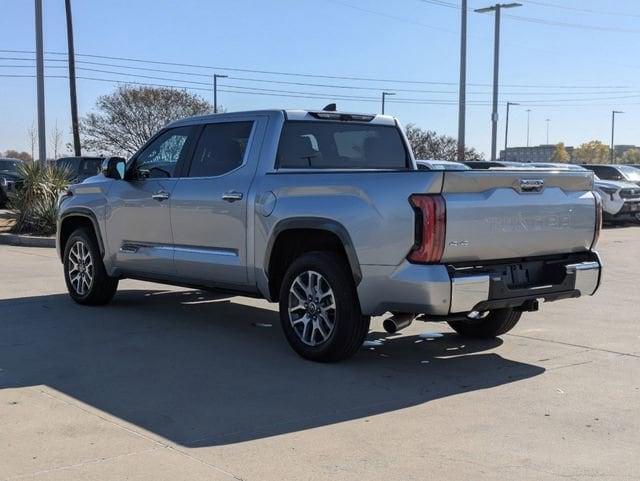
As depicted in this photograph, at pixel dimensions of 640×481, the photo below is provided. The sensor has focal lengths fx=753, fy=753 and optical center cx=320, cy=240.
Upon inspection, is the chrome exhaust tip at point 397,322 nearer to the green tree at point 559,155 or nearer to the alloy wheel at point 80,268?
the alloy wheel at point 80,268

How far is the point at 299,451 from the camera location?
163 inches

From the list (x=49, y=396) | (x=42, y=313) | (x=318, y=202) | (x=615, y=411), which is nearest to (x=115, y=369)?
(x=49, y=396)

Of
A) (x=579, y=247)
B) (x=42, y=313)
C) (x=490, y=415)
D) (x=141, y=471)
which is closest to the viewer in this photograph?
(x=141, y=471)

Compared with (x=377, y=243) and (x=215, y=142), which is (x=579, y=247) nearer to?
(x=377, y=243)

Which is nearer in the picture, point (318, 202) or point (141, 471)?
point (141, 471)

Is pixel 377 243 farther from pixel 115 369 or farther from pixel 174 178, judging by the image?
pixel 174 178

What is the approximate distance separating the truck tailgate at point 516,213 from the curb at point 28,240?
38.7ft

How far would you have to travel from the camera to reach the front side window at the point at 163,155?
7473 mm

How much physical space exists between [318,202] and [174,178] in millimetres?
2115

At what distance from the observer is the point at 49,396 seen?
5.13 meters

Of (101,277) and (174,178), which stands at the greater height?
(174,178)


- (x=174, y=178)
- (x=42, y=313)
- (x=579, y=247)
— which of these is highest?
(x=174, y=178)

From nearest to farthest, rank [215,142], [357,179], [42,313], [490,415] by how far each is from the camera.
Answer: [490,415] < [357,179] < [215,142] < [42,313]

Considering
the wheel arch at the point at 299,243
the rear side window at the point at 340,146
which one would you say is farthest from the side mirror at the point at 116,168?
the wheel arch at the point at 299,243
